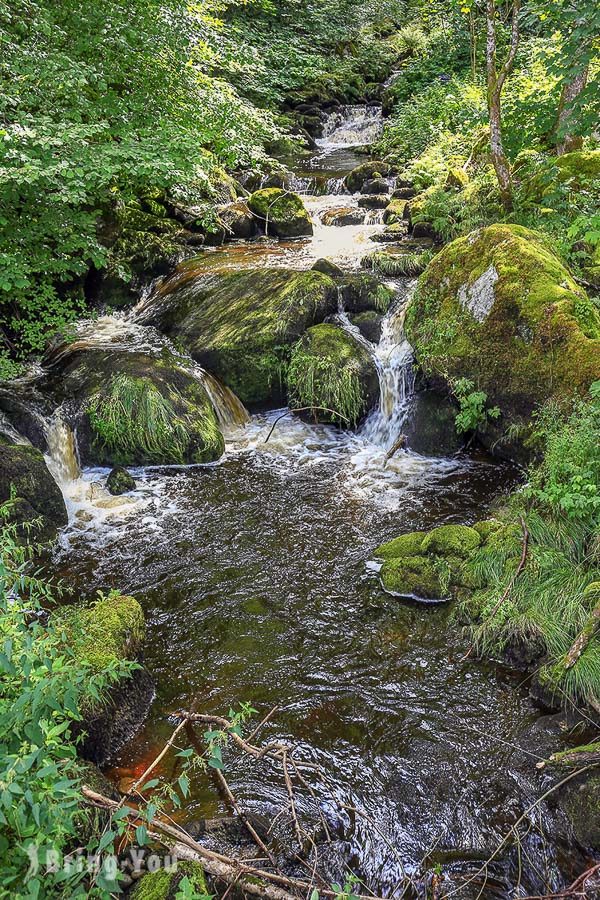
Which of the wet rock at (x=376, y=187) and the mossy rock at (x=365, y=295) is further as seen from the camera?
the wet rock at (x=376, y=187)

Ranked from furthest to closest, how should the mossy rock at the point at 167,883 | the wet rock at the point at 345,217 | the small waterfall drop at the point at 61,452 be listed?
the wet rock at the point at 345,217 → the small waterfall drop at the point at 61,452 → the mossy rock at the point at 167,883

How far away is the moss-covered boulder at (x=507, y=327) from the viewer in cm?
672

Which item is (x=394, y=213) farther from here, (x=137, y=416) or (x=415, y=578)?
(x=415, y=578)

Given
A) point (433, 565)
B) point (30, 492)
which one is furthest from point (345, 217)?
point (433, 565)

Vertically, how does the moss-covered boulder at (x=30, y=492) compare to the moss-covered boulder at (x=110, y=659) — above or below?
above

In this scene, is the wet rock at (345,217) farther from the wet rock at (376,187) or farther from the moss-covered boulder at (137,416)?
the moss-covered boulder at (137,416)

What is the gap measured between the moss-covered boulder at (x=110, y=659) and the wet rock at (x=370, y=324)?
20.3 ft

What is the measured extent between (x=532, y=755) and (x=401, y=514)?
3255mm

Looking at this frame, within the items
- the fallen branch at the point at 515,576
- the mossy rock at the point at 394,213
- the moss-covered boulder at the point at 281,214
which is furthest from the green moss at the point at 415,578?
the moss-covered boulder at the point at 281,214

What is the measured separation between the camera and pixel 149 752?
4.09 metres

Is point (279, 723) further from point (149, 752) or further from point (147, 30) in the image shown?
point (147, 30)

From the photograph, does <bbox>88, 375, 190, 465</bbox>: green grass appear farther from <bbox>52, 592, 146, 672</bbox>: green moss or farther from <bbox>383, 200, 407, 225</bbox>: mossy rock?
<bbox>383, 200, 407, 225</bbox>: mossy rock

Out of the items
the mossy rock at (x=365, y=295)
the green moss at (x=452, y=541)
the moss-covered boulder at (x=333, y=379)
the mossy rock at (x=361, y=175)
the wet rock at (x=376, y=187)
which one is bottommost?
the green moss at (x=452, y=541)

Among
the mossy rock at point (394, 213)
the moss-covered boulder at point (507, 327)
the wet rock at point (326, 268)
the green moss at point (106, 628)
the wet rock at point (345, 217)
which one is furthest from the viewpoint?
the wet rock at point (345, 217)
